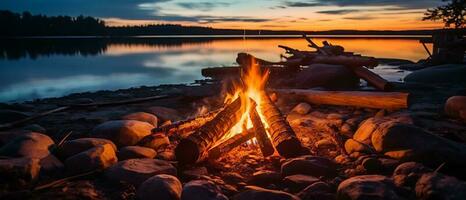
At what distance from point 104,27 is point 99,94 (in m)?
138

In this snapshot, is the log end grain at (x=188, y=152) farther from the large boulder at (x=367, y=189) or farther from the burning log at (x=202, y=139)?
the large boulder at (x=367, y=189)

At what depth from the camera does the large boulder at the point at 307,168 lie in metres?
4.71

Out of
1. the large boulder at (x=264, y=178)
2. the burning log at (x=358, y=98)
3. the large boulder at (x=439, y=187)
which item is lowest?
the large boulder at (x=264, y=178)

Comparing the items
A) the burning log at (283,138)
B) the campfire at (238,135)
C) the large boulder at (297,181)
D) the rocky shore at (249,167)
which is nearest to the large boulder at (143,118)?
the rocky shore at (249,167)

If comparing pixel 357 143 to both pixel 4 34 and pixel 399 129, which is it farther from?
pixel 4 34

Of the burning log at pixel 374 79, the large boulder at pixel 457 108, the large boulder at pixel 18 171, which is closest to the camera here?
the large boulder at pixel 18 171

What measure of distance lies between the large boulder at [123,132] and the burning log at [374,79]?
28.9 feet

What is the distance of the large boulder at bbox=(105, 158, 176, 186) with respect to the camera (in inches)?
177

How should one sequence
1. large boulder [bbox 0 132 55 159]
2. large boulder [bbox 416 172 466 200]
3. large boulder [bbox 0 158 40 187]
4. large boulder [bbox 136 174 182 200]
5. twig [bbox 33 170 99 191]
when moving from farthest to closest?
large boulder [bbox 0 132 55 159] → large boulder [bbox 0 158 40 187] → twig [bbox 33 170 99 191] → large boulder [bbox 136 174 182 200] → large boulder [bbox 416 172 466 200]

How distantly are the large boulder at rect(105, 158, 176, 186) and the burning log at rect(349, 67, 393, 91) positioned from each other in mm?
9436

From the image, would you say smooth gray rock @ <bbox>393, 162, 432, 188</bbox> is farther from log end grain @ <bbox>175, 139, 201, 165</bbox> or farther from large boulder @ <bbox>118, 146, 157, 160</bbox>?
large boulder @ <bbox>118, 146, 157, 160</bbox>

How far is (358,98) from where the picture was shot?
29.3 ft

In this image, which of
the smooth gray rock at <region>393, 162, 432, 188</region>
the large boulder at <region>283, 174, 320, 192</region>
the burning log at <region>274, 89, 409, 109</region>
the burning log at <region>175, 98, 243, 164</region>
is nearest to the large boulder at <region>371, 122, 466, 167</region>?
the smooth gray rock at <region>393, 162, 432, 188</region>

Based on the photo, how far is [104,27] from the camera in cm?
14038
